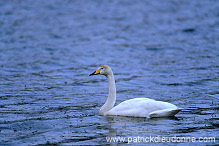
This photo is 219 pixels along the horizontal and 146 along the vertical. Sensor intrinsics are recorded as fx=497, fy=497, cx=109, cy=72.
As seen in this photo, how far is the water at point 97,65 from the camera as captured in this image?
461 inches

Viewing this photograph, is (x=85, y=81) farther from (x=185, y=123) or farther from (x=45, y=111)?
(x=185, y=123)

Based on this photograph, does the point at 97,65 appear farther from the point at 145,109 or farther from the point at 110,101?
the point at 145,109

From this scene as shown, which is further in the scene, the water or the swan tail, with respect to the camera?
the swan tail

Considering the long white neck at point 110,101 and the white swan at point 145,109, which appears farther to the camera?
the long white neck at point 110,101

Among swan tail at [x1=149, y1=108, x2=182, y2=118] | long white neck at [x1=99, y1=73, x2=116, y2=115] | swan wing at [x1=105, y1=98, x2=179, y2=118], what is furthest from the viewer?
long white neck at [x1=99, y1=73, x2=116, y2=115]

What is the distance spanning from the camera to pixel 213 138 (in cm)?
1052

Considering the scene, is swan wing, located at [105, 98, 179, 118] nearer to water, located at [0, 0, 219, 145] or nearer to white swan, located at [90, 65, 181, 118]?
white swan, located at [90, 65, 181, 118]

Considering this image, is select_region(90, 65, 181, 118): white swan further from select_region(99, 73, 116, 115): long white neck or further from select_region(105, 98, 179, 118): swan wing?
select_region(99, 73, 116, 115): long white neck

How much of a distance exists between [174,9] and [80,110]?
91.1 ft

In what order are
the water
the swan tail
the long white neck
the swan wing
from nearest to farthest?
the water < the swan tail < the swan wing < the long white neck

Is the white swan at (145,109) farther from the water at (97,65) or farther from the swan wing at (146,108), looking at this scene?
the water at (97,65)

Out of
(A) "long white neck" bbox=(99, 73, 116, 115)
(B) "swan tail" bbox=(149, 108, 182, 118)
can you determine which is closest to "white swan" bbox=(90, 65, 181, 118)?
(B) "swan tail" bbox=(149, 108, 182, 118)

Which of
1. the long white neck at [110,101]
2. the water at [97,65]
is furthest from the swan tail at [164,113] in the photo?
the long white neck at [110,101]

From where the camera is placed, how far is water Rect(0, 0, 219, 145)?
11.7 metres
